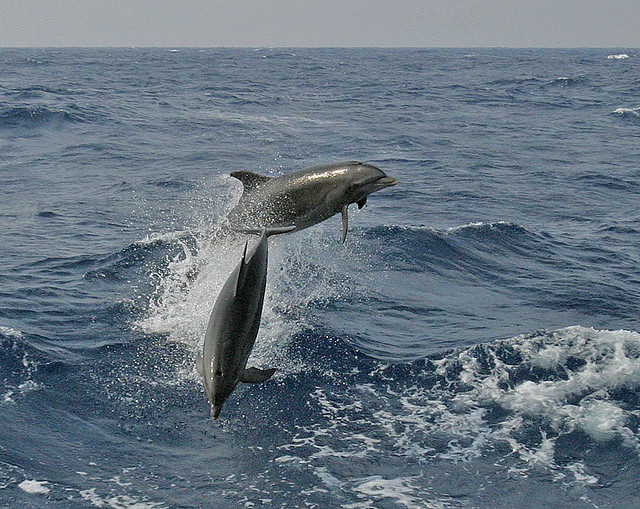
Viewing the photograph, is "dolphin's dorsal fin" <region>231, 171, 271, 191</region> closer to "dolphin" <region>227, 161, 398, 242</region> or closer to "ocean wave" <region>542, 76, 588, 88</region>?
"dolphin" <region>227, 161, 398, 242</region>

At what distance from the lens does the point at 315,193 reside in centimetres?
1066

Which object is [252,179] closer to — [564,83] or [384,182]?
[384,182]

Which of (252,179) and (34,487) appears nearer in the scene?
(34,487)

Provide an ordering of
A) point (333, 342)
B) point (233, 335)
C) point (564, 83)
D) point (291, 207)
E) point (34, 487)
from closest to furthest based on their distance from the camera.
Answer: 1. point (233, 335)
2. point (34, 487)
3. point (291, 207)
4. point (333, 342)
5. point (564, 83)

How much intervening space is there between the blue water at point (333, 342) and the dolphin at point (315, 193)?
5.73 feet

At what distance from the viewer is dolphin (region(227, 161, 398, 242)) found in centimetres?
1058

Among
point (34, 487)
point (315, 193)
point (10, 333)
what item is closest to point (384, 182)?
point (315, 193)

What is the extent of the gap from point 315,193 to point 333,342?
351 cm

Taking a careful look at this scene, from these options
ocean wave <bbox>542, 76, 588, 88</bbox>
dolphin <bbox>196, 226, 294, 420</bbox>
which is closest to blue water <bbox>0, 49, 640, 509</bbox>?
dolphin <bbox>196, 226, 294, 420</bbox>

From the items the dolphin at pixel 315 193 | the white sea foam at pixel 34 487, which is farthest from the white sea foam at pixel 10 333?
the dolphin at pixel 315 193

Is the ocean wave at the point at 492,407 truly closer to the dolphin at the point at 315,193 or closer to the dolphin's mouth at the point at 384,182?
the dolphin at the point at 315,193

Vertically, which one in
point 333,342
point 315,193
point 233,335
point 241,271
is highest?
point 315,193

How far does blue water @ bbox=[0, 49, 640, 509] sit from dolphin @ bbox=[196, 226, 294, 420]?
232 cm

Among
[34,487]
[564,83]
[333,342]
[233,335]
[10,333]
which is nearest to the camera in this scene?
[233,335]
